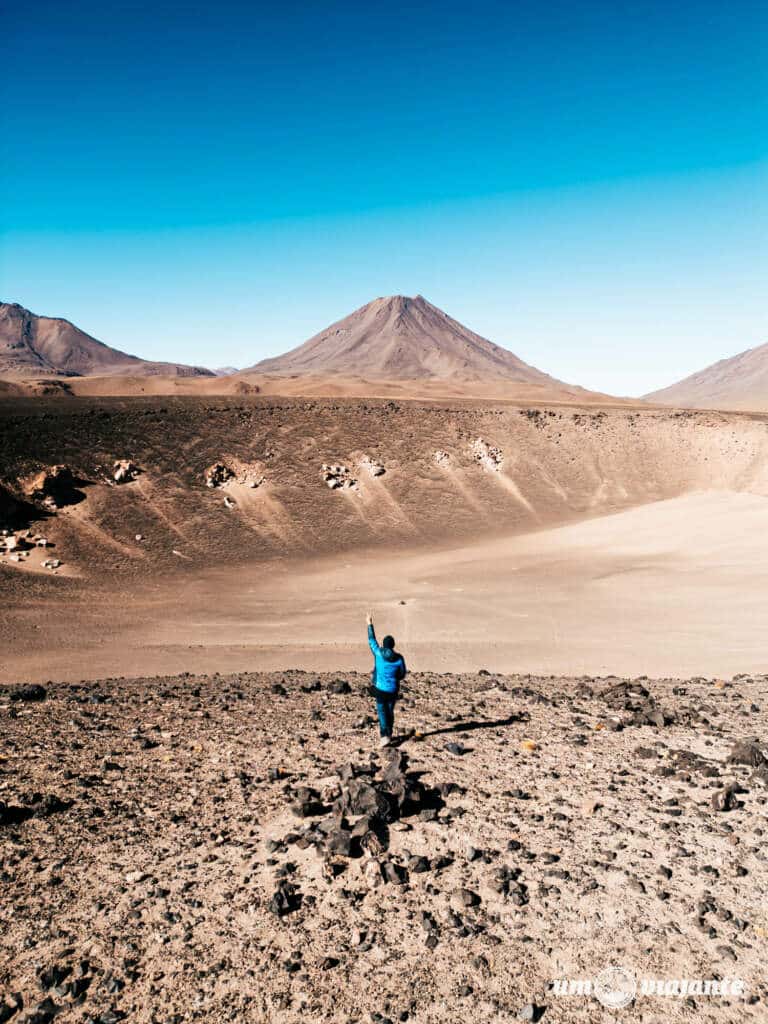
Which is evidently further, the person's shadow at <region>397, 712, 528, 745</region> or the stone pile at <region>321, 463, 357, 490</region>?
the stone pile at <region>321, 463, 357, 490</region>

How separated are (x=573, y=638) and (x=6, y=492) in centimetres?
2956

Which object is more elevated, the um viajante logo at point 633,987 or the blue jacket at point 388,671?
the blue jacket at point 388,671

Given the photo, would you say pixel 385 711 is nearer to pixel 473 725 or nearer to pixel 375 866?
pixel 473 725

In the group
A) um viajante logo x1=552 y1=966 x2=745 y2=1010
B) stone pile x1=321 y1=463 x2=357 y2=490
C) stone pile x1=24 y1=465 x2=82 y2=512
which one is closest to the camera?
um viajante logo x1=552 y1=966 x2=745 y2=1010

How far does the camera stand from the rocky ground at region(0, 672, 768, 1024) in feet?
14.8

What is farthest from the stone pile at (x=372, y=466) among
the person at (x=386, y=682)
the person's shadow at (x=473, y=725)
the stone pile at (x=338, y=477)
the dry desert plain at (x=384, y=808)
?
the person at (x=386, y=682)

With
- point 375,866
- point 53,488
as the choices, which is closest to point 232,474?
point 53,488

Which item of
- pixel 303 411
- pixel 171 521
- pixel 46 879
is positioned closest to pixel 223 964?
pixel 46 879

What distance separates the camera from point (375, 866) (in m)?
5.71

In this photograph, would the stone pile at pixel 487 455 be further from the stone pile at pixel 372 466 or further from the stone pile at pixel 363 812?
the stone pile at pixel 363 812

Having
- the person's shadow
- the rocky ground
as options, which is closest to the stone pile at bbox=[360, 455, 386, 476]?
the person's shadow

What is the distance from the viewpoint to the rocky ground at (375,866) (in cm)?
450

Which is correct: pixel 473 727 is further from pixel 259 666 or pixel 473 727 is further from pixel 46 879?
pixel 259 666

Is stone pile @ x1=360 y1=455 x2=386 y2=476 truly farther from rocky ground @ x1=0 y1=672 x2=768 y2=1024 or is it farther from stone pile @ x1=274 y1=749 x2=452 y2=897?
stone pile @ x1=274 y1=749 x2=452 y2=897
